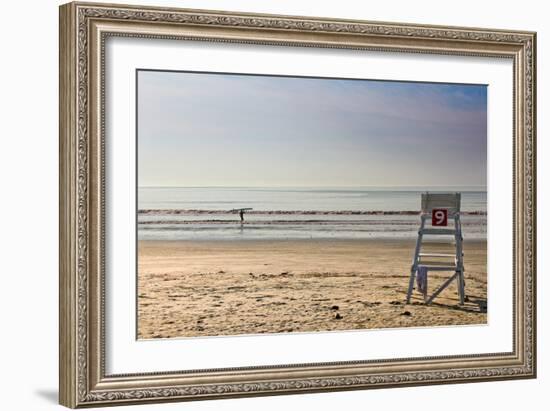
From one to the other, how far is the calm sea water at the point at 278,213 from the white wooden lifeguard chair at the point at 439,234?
55mm

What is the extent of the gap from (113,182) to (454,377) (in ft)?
7.56

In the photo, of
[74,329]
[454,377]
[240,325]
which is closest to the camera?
[74,329]

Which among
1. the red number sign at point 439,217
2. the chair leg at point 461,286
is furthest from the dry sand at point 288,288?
the red number sign at point 439,217

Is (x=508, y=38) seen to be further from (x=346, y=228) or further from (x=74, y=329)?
(x=74, y=329)

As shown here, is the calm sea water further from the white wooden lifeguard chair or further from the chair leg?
the chair leg

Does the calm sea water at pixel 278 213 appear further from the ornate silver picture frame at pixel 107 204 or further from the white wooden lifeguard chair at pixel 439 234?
the ornate silver picture frame at pixel 107 204

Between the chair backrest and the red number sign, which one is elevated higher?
the chair backrest

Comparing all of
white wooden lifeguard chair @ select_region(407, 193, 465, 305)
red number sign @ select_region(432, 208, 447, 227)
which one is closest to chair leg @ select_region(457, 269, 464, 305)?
white wooden lifeguard chair @ select_region(407, 193, 465, 305)

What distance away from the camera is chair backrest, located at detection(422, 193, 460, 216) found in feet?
22.9

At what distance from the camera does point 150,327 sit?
20.8 feet

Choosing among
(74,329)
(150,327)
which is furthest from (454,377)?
(74,329)

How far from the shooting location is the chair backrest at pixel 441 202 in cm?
697

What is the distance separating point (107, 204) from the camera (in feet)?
20.2

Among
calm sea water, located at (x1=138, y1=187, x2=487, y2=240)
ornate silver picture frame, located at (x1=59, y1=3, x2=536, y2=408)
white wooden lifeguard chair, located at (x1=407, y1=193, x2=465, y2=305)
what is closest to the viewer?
ornate silver picture frame, located at (x1=59, y1=3, x2=536, y2=408)
